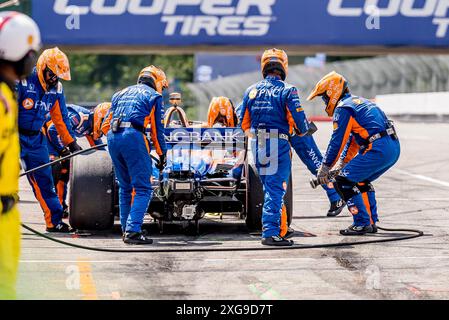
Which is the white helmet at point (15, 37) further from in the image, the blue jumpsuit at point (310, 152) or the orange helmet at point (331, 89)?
the blue jumpsuit at point (310, 152)

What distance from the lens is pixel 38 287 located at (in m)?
7.85

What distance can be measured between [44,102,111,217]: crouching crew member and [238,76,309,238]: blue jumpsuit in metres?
2.73

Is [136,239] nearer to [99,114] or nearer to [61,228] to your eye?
[61,228]

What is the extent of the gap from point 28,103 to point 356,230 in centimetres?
381

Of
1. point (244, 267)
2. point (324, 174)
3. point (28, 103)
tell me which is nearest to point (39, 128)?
point (28, 103)

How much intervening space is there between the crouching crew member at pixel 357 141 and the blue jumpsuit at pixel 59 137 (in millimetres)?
3254

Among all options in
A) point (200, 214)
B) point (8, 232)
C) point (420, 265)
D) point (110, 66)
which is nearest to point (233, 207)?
point (200, 214)

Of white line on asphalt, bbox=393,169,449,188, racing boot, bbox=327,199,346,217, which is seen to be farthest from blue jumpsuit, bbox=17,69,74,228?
white line on asphalt, bbox=393,169,449,188

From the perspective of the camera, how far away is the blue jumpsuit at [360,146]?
427 inches

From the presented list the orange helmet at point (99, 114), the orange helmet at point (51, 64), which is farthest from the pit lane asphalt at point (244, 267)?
the orange helmet at point (51, 64)

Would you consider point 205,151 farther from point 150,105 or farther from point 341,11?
point 341,11

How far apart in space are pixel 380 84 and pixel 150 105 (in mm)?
40018

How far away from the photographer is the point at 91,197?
10914mm

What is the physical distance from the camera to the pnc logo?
11055 millimetres
